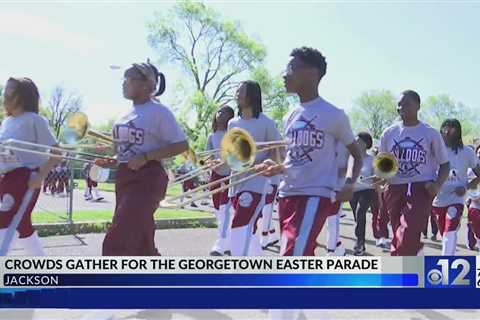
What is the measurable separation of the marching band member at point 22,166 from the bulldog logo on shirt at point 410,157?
130 inches

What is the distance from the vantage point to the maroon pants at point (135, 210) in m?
4.21

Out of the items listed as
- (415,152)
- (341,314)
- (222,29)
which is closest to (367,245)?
(415,152)

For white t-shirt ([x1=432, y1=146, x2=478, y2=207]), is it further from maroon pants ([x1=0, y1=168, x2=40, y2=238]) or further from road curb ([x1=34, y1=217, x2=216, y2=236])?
road curb ([x1=34, y1=217, x2=216, y2=236])

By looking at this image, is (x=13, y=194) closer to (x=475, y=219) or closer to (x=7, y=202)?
(x=7, y=202)

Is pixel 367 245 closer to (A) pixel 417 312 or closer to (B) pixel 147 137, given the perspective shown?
(A) pixel 417 312

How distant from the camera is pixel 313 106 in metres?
4.21

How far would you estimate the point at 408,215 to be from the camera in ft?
17.4

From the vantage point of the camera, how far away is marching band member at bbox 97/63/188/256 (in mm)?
4223

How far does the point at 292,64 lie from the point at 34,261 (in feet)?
8.70

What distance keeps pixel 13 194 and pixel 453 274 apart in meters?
3.82

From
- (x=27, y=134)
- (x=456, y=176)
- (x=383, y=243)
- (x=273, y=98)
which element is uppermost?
(x=273, y=98)

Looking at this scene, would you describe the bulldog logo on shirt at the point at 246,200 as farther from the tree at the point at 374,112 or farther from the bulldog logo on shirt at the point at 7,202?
the tree at the point at 374,112

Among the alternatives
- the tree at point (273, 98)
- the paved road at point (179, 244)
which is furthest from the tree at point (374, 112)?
the paved road at point (179, 244)

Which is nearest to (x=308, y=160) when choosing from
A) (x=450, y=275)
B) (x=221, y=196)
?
(x=450, y=275)
